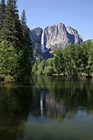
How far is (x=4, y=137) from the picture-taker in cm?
775

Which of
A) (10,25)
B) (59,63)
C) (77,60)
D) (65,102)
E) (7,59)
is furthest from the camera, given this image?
(59,63)

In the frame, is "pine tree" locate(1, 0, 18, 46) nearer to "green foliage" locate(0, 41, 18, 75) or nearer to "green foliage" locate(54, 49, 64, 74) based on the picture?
"green foliage" locate(0, 41, 18, 75)

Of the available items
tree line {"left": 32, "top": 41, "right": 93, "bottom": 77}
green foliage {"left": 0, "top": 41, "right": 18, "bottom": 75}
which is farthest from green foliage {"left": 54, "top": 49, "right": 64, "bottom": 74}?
green foliage {"left": 0, "top": 41, "right": 18, "bottom": 75}

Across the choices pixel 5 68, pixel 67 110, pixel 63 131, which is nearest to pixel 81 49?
pixel 5 68

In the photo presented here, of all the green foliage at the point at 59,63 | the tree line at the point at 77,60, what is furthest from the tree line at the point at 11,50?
the green foliage at the point at 59,63

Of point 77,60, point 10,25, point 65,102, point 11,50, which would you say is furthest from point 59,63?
point 65,102

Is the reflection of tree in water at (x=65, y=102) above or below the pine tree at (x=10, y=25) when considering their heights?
below

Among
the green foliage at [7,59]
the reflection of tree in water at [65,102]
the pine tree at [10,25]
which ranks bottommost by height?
the reflection of tree in water at [65,102]

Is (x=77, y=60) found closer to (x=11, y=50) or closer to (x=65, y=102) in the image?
(x=11, y=50)

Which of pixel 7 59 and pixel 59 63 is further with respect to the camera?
pixel 59 63

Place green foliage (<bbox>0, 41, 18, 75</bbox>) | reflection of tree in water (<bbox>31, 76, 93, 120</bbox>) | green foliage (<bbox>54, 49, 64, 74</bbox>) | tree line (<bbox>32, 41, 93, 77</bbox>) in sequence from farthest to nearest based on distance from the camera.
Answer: green foliage (<bbox>54, 49, 64, 74</bbox>) < tree line (<bbox>32, 41, 93, 77</bbox>) < green foliage (<bbox>0, 41, 18, 75</bbox>) < reflection of tree in water (<bbox>31, 76, 93, 120</bbox>)

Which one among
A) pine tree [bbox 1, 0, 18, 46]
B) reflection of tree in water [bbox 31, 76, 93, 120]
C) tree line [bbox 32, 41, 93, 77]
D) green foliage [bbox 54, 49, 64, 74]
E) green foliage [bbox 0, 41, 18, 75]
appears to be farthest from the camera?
green foliage [bbox 54, 49, 64, 74]

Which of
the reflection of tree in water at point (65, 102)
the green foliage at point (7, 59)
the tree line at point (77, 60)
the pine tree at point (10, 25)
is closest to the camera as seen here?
the reflection of tree in water at point (65, 102)

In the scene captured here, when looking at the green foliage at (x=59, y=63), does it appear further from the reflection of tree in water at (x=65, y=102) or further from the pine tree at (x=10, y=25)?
the reflection of tree in water at (x=65, y=102)
